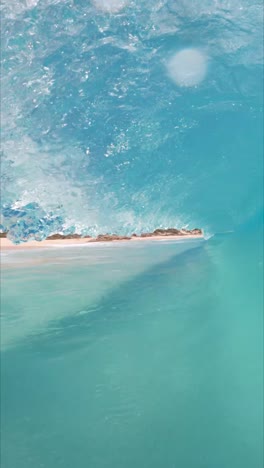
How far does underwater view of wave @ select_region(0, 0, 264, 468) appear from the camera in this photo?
380 centimetres

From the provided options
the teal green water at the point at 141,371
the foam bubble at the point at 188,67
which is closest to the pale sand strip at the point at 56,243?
the teal green water at the point at 141,371

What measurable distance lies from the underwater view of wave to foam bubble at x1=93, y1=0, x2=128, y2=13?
0.04ft

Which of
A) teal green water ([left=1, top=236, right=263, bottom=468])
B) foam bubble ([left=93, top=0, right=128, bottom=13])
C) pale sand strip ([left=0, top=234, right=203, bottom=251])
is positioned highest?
foam bubble ([left=93, top=0, right=128, bottom=13])

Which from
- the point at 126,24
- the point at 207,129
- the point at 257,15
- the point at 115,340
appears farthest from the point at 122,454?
the point at 257,15

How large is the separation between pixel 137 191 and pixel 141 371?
2789 mm

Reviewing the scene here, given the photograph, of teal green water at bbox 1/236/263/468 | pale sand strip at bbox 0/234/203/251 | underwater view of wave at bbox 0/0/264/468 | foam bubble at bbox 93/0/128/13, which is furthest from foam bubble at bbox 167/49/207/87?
pale sand strip at bbox 0/234/203/251

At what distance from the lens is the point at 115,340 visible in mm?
7297

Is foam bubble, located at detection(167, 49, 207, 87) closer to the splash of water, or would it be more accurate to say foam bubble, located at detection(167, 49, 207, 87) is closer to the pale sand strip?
the splash of water

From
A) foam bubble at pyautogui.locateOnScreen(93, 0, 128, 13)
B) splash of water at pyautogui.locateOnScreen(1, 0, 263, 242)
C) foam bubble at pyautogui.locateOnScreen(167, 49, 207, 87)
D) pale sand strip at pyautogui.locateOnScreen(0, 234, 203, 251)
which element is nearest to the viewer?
foam bubble at pyautogui.locateOnScreen(93, 0, 128, 13)

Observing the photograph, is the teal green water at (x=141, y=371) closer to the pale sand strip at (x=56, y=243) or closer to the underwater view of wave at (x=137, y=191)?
the underwater view of wave at (x=137, y=191)

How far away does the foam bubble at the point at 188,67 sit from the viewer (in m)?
4.09

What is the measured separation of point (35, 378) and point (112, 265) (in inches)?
328

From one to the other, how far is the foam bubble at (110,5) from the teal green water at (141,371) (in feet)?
13.5

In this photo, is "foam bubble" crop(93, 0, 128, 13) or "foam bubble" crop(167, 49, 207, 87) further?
Answer: "foam bubble" crop(167, 49, 207, 87)
